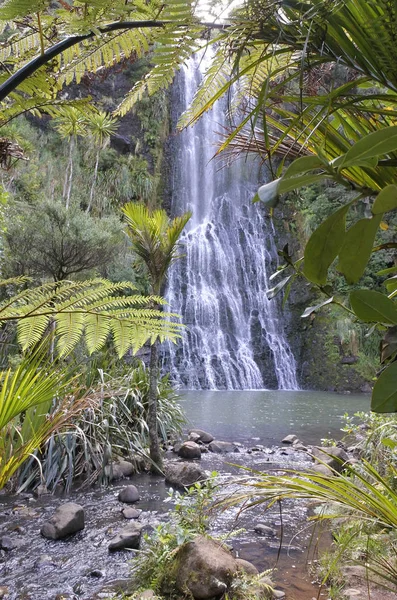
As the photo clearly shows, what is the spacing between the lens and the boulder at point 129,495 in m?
3.65

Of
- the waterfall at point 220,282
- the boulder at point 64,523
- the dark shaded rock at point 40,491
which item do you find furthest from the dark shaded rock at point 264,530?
the waterfall at point 220,282

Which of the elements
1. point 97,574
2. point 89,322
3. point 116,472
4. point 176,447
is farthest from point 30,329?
point 176,447

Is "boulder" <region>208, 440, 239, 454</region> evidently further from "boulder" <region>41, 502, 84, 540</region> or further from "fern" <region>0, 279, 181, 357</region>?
"fern" <region>0, 279, 181, 357</region>

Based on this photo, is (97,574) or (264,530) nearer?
(97,574)

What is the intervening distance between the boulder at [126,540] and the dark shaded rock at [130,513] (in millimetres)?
426

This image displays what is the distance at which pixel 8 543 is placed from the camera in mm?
2791

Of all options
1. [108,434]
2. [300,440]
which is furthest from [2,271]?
[300,440]

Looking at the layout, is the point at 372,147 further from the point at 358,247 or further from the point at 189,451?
the point at 189,451

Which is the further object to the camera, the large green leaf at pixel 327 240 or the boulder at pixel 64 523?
the boulder at pixel 64 523

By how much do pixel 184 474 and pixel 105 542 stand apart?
121 cm

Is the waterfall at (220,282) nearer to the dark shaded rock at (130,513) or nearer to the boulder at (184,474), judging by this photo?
the boulder at (184,474)

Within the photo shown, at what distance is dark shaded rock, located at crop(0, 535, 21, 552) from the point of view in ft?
9.04

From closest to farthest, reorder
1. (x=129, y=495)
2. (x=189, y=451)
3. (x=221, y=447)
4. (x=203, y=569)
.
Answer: (x=203, y=569), (x=129, y=495), (x=189, y=451), (x=221, y=447)

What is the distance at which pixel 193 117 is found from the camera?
3.63ft
